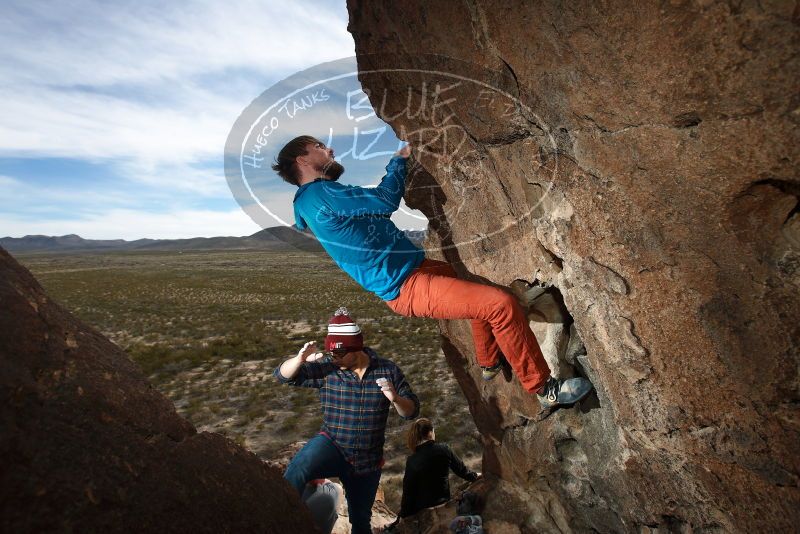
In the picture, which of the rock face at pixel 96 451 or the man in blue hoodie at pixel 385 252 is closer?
the rock face at pixel 96 451

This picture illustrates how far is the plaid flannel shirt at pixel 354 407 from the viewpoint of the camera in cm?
416

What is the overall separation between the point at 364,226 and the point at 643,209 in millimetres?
2099

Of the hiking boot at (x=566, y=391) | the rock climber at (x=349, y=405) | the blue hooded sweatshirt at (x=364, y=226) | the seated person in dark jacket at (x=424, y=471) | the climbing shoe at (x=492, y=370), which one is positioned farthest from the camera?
the seated person in dark jacket at (x=424, y=471)

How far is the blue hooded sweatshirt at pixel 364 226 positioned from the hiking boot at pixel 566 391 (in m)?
1.70

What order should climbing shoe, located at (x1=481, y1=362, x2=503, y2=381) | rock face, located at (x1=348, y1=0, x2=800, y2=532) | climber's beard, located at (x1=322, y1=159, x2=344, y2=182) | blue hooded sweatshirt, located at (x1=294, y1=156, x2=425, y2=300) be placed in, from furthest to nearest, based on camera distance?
climbing shoe, located at (x1=481, y1=362, x2=503, y2=381) < climber's beard, located at (x1=322, y1=159, x2=344, y2=182) < blue hooded sweatshirt, located at (x1=294, y1=156, x2=425, y2=300) < rock face, located at (x1=348, y1=0, x2=800, y2=532)

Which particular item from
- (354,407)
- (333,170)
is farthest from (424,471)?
(333,170)

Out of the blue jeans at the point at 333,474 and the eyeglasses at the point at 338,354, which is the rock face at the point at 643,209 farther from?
the blue jeans at the point at 333,474

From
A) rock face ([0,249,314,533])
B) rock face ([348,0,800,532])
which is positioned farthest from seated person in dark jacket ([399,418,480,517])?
rock face ([0,249,314,533])

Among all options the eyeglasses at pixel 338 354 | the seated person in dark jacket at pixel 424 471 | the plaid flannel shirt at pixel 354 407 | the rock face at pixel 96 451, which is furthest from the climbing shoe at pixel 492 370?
the rock face at pixel 96 451

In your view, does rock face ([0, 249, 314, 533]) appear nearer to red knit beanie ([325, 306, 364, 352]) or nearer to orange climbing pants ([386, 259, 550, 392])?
red knit beanie ([325, 306, 364, 352])

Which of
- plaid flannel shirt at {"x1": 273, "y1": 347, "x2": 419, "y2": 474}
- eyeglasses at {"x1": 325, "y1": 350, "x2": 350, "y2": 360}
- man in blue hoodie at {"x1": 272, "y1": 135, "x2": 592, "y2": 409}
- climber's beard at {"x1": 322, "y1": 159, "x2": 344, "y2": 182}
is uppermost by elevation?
climber's beard at {"x1": 322, "y1": 159, "x2": 344, "y2": 182}

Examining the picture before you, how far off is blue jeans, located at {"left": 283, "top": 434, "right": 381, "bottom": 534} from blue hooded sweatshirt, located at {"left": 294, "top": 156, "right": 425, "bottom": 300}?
1.53m

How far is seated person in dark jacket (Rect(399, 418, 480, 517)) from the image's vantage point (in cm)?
541

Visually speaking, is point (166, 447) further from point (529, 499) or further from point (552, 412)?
point (529, 499)
